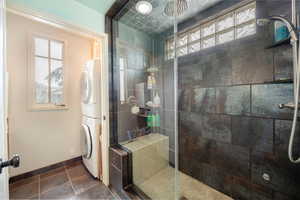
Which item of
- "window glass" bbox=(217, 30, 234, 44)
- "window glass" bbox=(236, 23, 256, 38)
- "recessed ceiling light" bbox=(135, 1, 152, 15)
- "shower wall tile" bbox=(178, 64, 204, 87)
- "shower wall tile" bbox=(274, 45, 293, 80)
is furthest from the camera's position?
"shower wall tile" bbox=(178, 64, 204, 87)

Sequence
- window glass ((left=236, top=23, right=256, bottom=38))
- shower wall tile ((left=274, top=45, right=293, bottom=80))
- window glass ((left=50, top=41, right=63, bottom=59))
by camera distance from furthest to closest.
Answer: window glass ((left=50, top=41, right=63, bottom=59)) → window glass ((left=236, top=23, right=256, bottom=38)) → shower wall tile ((left=274, top=45, right=293, bottom=80))

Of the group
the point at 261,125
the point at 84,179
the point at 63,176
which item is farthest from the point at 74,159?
the point at 261,125

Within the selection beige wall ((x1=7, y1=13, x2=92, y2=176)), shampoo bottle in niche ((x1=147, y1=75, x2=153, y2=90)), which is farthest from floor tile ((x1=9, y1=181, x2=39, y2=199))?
shampoo bottle in niche ((x1=147, y1=75, x2=153, y2=90))

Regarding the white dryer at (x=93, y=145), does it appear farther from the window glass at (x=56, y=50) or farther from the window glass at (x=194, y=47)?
the window glass at (x=194, y=47)

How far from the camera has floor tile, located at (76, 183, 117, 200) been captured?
150 cm

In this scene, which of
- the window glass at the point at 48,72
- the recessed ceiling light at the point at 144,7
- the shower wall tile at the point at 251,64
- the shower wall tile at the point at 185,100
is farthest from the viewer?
the window glass at the point at 48,72

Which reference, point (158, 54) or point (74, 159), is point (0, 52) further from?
point (74, 159)

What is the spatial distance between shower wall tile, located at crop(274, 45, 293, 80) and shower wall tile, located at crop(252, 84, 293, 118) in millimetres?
87

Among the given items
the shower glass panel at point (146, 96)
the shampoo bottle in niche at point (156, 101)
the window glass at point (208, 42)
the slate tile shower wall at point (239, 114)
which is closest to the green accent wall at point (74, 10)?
the shower glass panel at point (146, 96)

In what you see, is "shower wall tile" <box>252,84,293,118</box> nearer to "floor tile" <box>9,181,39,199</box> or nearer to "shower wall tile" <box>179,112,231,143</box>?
"shower wall tile" <box>179,112,231,143</box>

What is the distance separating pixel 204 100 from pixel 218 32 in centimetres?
88

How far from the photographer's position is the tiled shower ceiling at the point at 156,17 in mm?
1562

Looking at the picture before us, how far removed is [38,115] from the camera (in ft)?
6.31

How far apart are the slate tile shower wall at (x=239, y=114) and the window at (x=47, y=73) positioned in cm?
177
